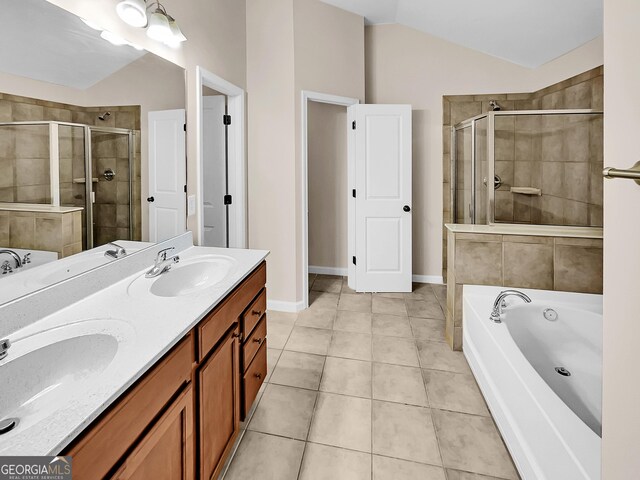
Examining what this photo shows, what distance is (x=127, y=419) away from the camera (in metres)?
0.82

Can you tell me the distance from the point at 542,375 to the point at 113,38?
109 inches

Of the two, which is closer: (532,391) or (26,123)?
(26,123)

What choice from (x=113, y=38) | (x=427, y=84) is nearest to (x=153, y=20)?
(x=113, y=38)

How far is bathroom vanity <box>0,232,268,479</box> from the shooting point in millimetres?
729

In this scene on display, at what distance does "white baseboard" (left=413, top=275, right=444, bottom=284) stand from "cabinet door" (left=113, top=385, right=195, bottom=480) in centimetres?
346

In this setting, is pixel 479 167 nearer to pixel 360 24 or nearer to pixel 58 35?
pixel 360 24

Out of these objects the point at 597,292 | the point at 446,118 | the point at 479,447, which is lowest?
the point at 479,447

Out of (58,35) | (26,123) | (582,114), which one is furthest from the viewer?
(582,114)

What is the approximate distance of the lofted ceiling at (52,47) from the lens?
1.13 m

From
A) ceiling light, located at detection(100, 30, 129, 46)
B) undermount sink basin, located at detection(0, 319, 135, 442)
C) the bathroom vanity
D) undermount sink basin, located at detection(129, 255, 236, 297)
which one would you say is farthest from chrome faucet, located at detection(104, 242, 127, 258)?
ceiling light, located at detection(100, 30, 129, 46)

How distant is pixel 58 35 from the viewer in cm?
134

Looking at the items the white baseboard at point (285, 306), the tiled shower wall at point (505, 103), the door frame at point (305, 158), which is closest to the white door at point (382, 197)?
the door frame at point (305, 158)

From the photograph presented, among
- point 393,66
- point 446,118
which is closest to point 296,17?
point 393,66

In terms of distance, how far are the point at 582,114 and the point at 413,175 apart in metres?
1.67
